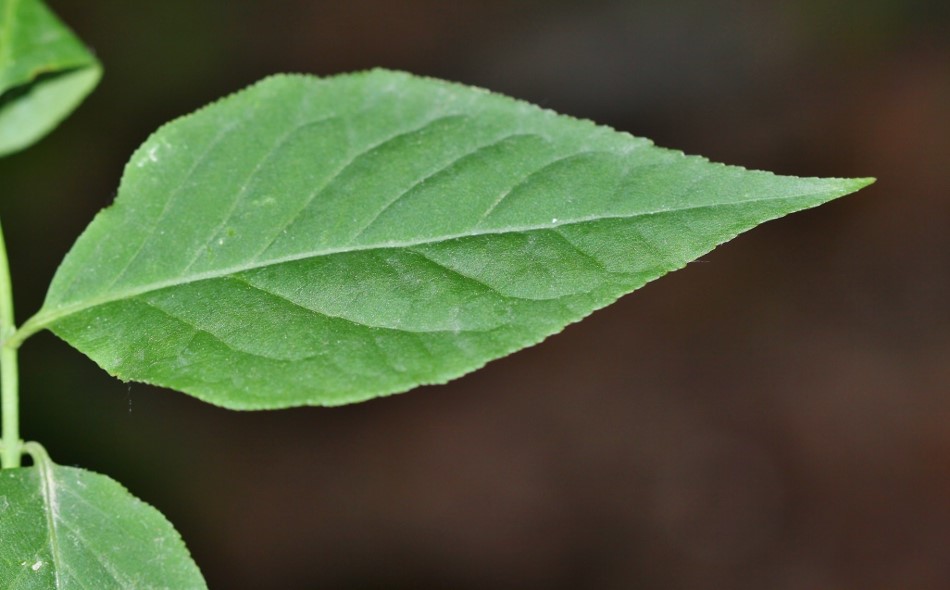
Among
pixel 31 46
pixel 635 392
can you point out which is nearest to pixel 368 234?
pixel 31 46

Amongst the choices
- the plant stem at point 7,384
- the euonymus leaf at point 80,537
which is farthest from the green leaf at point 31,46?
the euonymus leaf at point 80,537

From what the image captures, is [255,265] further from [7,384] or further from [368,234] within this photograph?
[7,384]

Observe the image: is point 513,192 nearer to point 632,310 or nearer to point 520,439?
point 520,439

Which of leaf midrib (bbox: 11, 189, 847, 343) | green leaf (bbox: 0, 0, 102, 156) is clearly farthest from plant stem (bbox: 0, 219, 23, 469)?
green leaf (bbox: 0, 0, 102, 156)

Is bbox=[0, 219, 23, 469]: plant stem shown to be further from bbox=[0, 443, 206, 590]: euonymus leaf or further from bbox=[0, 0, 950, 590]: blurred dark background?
bbox=[0, 0, 950, 590]: blurred dark background

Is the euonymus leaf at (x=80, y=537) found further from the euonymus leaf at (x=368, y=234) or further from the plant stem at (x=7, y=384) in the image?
the euonymus leaf at (x=368, y=234)

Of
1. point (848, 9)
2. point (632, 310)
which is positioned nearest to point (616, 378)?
point (632, 310)
